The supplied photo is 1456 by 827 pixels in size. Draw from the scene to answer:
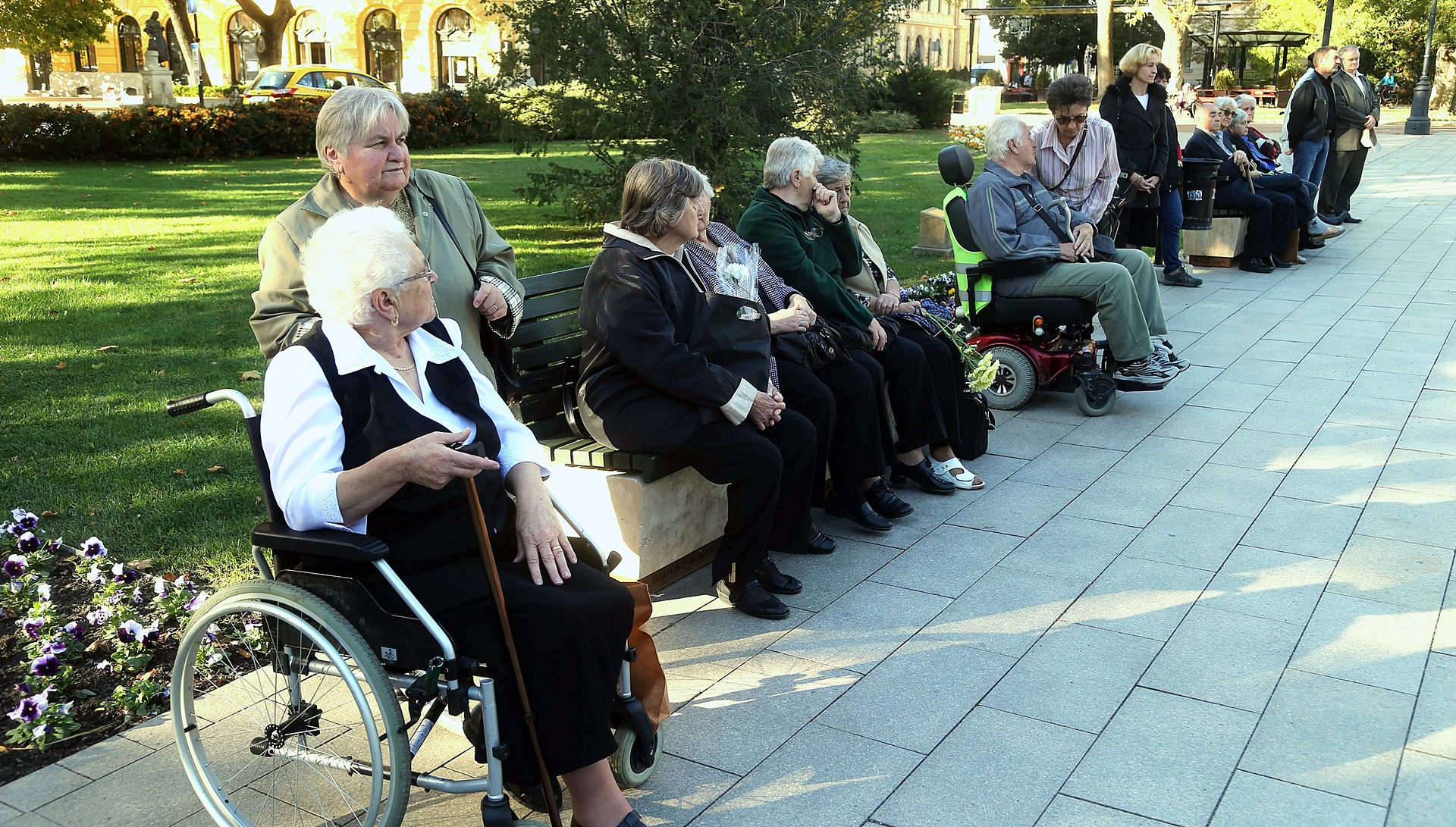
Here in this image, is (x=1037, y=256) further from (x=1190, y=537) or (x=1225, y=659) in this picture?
(x=1225, y=659)

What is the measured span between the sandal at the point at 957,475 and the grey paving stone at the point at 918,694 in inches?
62.1

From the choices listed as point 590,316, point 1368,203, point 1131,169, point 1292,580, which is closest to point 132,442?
point 590,316

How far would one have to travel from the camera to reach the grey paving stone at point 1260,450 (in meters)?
5.85

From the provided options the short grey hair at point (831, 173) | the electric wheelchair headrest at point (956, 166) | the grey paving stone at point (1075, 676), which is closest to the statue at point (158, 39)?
the electric wheelchair headrest at point (956, 166)

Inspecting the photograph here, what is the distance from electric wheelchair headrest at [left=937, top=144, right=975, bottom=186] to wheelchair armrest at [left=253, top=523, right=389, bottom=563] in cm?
461

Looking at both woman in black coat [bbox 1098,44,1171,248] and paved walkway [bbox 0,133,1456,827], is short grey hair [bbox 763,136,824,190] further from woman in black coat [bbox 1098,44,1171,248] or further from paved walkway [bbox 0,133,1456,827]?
woman in black coat [bbox 1098,44,1171,248]

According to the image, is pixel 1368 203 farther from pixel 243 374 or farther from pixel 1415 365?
pixel 243 374

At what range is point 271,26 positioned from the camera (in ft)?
106

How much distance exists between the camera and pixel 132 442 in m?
5.86

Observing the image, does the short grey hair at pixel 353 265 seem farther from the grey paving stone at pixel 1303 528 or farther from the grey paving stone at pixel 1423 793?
the grey paving stone at pixel 1303 528

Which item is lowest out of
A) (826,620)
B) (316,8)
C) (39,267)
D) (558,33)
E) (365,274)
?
(826,620)

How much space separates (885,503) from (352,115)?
2.75 m

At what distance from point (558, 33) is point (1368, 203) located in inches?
469

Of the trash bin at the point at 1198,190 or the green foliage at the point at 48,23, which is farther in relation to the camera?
the green foliage at the point at 48,23
